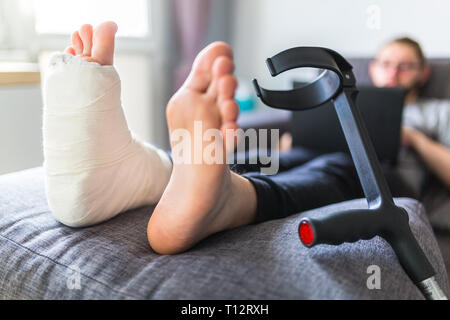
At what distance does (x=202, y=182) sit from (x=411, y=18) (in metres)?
1.87

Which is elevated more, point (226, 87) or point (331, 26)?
point (331, 26)

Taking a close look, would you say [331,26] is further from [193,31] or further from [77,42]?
[77,42]

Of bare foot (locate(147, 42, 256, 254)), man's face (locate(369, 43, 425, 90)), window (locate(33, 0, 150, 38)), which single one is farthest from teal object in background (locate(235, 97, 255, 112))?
bare foot (locate(147, 42, 256, 254))

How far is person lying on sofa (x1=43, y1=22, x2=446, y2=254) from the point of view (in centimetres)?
49

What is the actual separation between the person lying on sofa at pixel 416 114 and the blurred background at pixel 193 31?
22 cm

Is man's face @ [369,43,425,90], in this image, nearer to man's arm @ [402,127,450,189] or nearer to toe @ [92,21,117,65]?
man's arm @ [402,127,450,189]

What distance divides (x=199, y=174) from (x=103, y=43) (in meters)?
0.27

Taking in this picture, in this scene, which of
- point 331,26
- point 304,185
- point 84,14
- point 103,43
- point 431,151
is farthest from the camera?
point 331,26

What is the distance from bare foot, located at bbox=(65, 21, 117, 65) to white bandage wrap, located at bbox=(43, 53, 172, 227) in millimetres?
22

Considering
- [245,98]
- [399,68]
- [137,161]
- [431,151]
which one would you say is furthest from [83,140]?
[245,98]

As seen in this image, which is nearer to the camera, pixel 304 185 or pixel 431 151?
pixel 304 185

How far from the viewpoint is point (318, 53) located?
0.54 meters

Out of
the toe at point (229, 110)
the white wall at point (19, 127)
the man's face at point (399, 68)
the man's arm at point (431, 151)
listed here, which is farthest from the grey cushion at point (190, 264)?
the man's face at point (399, 68)

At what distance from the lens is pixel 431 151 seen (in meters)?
1.25
